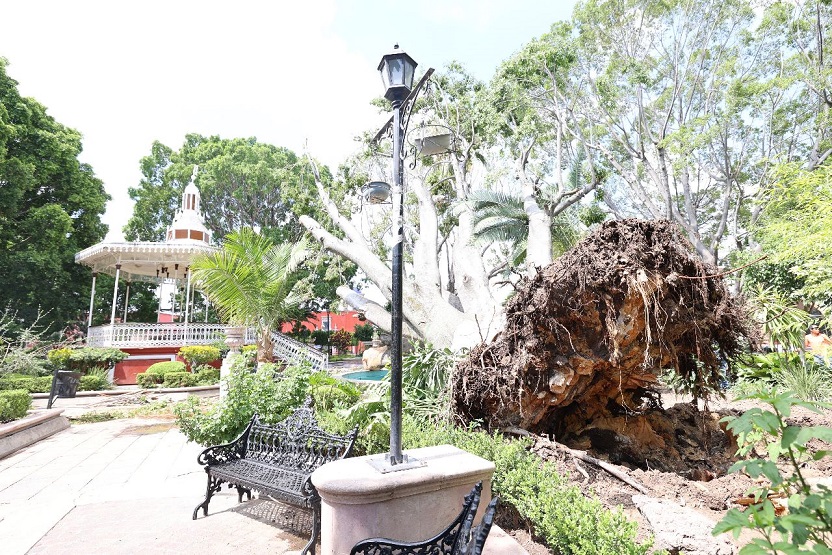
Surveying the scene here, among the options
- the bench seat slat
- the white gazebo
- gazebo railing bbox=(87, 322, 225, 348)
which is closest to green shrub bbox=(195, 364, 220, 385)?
the white gazebo

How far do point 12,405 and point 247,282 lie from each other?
4.92 m

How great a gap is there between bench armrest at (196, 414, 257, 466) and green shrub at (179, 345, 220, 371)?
11832 millimetres

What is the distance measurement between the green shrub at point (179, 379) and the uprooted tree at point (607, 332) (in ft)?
38.1

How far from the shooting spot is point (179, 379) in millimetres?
13719

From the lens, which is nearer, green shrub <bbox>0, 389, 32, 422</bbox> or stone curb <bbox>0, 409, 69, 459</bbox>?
stone curb <bbox>0, 409, 69, 459</bbox>

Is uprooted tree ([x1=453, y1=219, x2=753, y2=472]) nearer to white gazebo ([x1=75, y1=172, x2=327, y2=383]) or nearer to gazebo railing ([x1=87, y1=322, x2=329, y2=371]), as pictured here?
white gazebo ([x1=75, y1=172, x2=327, y2=383])

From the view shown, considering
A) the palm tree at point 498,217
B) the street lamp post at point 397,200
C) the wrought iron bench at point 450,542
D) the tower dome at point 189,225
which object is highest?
the tower dome at point 189,225

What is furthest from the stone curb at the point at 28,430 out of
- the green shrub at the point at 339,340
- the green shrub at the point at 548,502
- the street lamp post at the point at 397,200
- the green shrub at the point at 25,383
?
the green shrub at the point at 339,340

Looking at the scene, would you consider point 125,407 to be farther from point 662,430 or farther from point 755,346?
point 755,346

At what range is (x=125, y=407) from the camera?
10.7 metres

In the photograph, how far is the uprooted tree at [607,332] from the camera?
14.0 feet

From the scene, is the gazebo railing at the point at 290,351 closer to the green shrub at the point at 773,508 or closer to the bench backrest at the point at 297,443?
the bench backrest at the point at 297,443

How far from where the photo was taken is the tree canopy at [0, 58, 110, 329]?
1753 cm

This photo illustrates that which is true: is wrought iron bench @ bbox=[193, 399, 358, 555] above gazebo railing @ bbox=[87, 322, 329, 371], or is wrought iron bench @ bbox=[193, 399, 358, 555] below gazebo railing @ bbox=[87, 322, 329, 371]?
below
